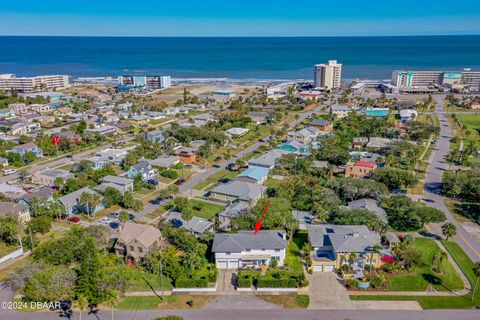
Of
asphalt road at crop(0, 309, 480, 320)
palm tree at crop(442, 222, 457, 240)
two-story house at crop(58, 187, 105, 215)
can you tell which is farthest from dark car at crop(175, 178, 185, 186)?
palm tree at crop(442, 222, 457, 240)

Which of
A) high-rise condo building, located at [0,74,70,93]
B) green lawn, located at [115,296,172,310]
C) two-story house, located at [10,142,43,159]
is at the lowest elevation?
green lawn, located at [115,296,172,310]

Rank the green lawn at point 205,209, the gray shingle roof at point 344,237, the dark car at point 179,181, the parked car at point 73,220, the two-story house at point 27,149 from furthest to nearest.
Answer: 1. the two-story house at point 27,149
2. the dark car at point 179,181
3. the green lawn at point 205,209
4. the parked car at point 73,220
5. the gray shingle roof at point 344,237

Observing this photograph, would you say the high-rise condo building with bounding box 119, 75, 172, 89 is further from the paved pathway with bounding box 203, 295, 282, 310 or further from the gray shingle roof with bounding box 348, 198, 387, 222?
the paved pathway with bounding box 203, 295, 282, 310

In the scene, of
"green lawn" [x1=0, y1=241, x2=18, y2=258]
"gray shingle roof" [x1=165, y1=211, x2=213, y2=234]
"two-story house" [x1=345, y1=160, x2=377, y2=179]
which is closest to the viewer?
"green lawn" [x1=0, y1=241, x2=18, y2=258]

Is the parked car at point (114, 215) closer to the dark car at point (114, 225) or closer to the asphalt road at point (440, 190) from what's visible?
the dark car at point (114, 225)

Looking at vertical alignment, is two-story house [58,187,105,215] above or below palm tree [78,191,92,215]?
below

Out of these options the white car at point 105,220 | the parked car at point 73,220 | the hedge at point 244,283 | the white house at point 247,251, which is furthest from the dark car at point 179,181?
the hedge at point 244,283

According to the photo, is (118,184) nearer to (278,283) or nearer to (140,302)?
(140,302)
